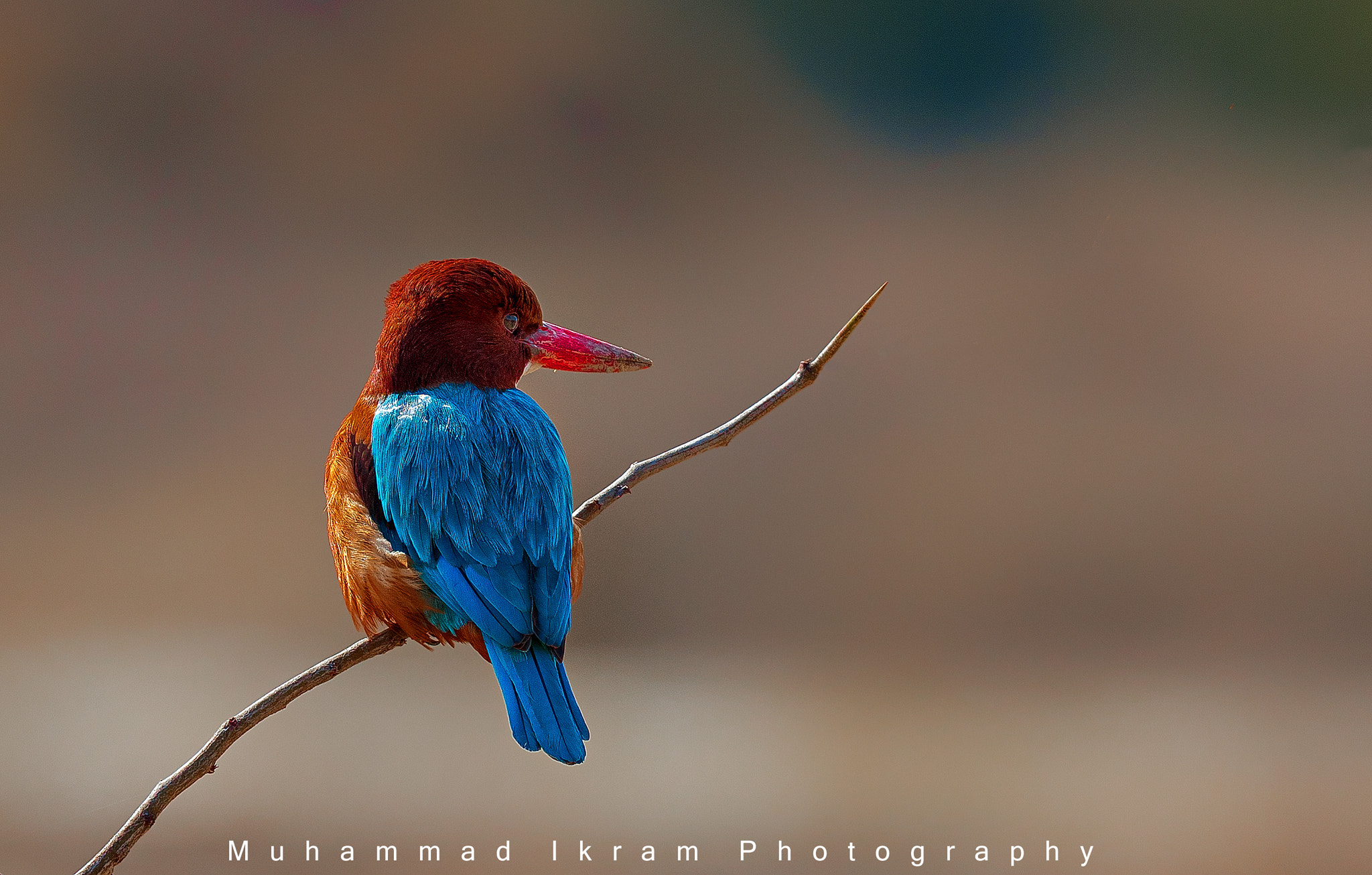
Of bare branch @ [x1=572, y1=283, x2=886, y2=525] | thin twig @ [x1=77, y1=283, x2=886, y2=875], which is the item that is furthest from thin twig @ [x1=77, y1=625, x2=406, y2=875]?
bare branch @ [x1=572, y1=283, x2=886, y2=525]

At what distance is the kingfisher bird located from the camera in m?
0.47

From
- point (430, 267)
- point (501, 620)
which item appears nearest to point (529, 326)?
point (430, 267)

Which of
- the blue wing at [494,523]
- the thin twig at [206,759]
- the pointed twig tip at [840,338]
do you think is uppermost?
the pointed twig tip at [840,338]

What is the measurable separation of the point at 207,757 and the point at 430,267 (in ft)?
0.88

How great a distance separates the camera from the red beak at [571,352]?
553mm

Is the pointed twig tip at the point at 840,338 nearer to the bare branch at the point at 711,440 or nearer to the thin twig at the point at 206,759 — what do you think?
the bare branch at the point at 711,440

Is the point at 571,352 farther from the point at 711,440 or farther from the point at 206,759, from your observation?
the point at 206,759

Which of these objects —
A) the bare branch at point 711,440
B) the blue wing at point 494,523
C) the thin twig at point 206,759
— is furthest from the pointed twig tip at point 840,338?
the thin twig at point 206,759

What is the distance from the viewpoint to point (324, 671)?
44 centimetres

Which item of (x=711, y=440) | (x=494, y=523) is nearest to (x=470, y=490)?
(x=494, y=523)

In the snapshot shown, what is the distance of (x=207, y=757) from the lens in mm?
419

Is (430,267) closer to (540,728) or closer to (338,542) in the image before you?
(338,542)

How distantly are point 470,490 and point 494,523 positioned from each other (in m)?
0.02

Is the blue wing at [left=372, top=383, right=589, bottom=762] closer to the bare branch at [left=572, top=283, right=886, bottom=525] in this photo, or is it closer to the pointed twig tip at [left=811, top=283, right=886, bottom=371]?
the bare branch at [left=572, top=283, right=886, bottom=525]
